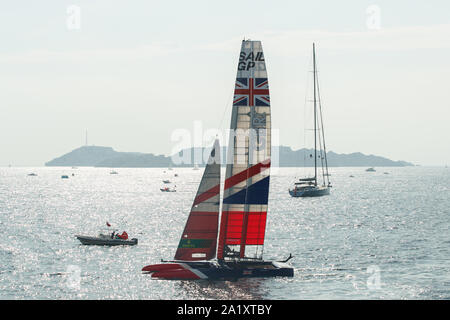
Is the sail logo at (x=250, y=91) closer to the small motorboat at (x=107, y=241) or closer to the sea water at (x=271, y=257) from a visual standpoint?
the sea water at (x=271, y=257)

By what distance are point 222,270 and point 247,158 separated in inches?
292

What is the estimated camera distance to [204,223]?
38.9 m

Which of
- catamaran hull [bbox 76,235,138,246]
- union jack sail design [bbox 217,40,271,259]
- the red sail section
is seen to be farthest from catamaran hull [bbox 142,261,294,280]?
catamaran hull [bbox 76,235,138,246]

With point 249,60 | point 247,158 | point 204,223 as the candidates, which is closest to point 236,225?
point 204,223

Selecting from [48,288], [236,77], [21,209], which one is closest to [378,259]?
[236,77]

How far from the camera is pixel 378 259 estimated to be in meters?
51.8

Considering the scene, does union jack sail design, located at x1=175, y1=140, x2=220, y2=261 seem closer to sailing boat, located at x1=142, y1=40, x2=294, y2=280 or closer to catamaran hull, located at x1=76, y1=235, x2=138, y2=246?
sailing boat, located at x1=142, y1=40, x2=294, y2=280

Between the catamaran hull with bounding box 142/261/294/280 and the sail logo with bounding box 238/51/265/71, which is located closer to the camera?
the sail logo with bounding box 238/51/265/71

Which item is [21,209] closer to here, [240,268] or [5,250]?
[5,250]

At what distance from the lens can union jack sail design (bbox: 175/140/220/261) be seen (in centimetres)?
3856

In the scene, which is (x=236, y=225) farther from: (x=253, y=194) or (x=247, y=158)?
(x=247, y=158)
